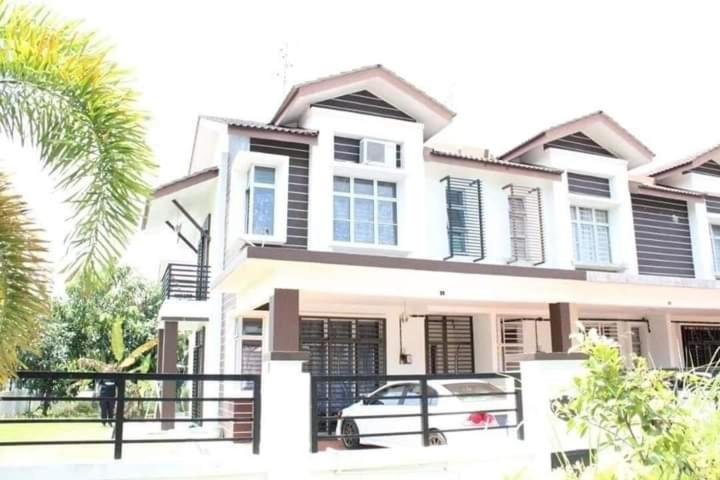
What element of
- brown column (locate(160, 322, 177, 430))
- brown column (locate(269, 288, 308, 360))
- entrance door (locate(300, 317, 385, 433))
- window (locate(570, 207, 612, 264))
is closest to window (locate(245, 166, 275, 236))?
entrance door (locate(300, 317, 385, 433))

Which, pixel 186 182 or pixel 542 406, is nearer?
pixel 542 406

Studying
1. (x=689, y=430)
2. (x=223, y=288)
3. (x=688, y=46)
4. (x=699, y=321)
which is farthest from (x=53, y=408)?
(x=689, y=430)

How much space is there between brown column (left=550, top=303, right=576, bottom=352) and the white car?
1380mm

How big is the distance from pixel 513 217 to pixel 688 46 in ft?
17.3

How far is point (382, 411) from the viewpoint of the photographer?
11.0 metres

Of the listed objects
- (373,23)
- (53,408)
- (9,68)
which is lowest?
(53,408)

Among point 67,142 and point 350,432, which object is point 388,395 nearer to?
point 350,432

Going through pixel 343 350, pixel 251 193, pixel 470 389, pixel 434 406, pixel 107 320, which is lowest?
pixel 434 406

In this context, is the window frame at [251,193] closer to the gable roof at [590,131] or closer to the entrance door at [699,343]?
the gable roof at [590,131]

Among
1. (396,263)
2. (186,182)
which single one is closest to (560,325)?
(396,263)

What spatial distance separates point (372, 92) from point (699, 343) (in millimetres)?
12037

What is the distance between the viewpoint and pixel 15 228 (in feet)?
16.1

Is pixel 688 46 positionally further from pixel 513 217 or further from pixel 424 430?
pixel 424 430

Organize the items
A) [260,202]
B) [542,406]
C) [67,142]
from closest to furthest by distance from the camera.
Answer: [67,142] → [542,406] → [260,202]
